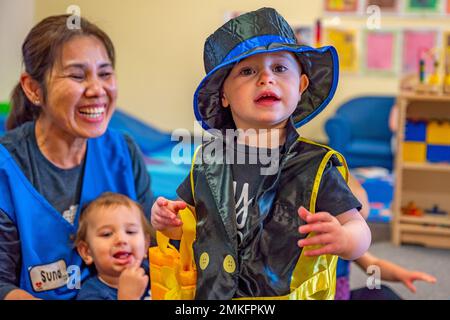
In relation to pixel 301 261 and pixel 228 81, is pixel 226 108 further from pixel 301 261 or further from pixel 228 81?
pixel 301 261

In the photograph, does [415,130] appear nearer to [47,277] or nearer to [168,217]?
[47,277]

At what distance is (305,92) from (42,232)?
43 cm

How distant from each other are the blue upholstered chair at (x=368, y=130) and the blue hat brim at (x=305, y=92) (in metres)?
2.50

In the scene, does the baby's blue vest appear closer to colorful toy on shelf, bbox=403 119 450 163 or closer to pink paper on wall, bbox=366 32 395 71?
colorful toy on shelf, bbox=403 119 450 163

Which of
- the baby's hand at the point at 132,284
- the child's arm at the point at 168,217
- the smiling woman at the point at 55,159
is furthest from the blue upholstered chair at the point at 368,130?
the child's arm at the point at 168,217

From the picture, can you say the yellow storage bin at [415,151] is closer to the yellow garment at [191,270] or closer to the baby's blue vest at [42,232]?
the baby's blue vest at [42,232]

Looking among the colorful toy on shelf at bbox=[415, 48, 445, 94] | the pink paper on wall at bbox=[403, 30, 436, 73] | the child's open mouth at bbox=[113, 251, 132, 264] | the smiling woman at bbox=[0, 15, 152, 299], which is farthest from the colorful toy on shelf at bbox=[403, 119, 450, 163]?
the child's open mouth at bbox=[113, 251, 132, 264]

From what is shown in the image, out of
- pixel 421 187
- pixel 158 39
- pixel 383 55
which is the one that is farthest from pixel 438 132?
pixel 158 39

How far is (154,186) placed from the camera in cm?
85

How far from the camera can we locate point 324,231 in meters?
0.53

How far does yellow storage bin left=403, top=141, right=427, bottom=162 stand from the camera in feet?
7.88

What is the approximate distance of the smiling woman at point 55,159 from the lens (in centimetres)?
81

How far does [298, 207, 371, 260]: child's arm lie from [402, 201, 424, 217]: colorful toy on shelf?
1.99 metres
